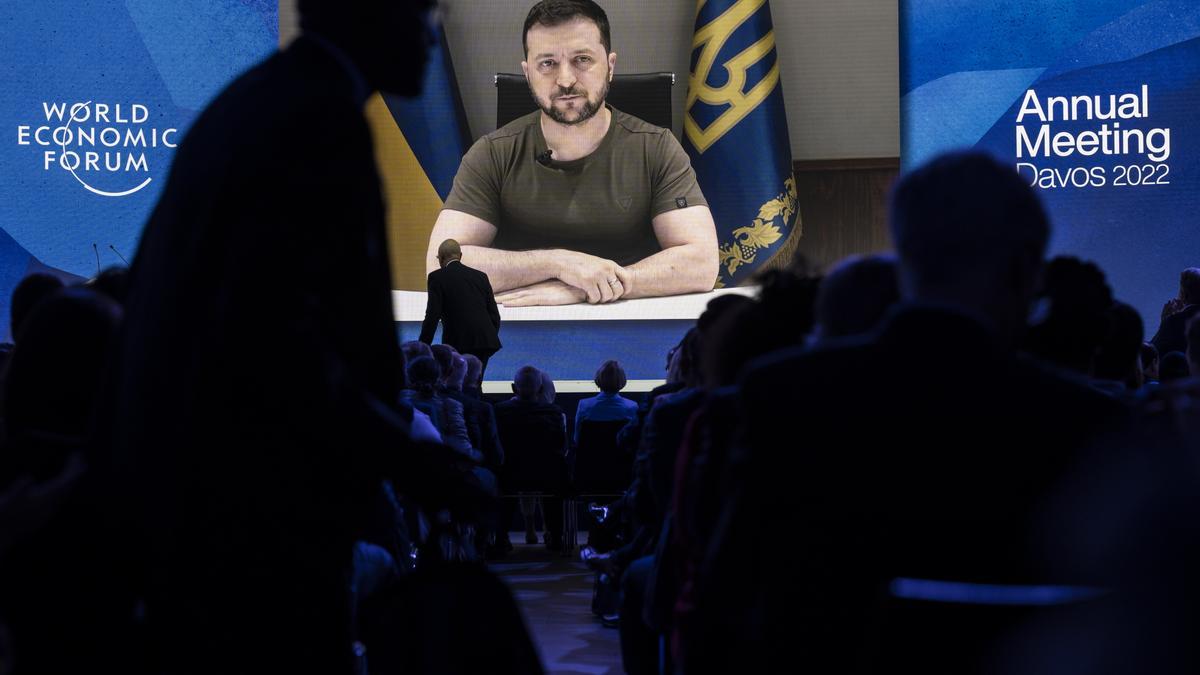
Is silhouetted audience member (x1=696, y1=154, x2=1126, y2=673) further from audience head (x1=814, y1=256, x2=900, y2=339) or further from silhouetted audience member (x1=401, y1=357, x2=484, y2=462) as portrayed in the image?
silhouetted audience member (x1=401, y1=357, x2=484, y2=462)

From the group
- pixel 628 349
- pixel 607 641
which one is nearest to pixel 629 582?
pixel 607 641

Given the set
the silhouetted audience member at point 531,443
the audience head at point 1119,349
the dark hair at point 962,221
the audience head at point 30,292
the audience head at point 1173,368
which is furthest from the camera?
the silhouetted audience member at point 531,443

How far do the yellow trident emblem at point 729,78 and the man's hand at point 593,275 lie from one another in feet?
3.09

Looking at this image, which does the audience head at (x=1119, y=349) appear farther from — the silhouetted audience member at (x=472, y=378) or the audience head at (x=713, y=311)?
the silhouetted audience member at (x=472, y=378)

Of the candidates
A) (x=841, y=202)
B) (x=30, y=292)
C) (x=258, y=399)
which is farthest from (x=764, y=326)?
(x=841, y=202)

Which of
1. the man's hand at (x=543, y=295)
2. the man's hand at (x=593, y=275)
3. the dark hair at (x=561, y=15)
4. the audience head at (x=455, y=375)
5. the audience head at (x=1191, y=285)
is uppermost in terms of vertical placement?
the dark hair at (x=561, y=15)

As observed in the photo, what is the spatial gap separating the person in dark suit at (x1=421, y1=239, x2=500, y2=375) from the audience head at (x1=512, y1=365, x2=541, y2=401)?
0.47 m

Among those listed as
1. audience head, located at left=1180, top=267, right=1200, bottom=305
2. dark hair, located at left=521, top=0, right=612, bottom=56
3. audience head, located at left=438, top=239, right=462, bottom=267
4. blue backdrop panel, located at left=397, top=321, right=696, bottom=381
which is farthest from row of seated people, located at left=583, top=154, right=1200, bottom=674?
dark hair, located at left=521, top=0, right=612, bottom=56

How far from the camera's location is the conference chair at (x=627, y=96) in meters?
8.84

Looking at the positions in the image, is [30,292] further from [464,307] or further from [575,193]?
[575,193]

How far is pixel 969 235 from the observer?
1.27m

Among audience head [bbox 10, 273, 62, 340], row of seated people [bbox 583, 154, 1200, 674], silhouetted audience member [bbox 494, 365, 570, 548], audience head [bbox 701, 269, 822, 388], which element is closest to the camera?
row of seated people [bbox 583, 154, 1200, 674]

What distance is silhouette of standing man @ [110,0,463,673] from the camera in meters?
1.29

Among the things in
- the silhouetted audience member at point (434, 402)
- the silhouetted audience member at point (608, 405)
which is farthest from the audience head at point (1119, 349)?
the silhouetted audience member at point (608, 405)
